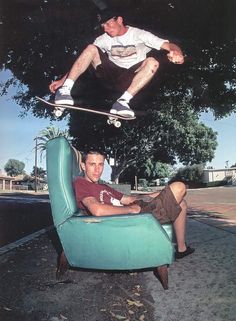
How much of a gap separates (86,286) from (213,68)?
4.08m

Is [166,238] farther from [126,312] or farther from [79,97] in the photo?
[79,97]

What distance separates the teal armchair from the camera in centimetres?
289

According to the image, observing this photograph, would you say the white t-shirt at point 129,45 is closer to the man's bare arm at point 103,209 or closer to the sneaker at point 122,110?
the sneaker at point 122,110

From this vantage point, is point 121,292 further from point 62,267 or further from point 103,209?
point 103,209

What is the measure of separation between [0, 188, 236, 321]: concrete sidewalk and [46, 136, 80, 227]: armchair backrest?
69 centimetres

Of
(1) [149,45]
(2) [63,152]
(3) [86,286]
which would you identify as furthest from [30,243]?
(1) [149,45]

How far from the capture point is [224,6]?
4.47m

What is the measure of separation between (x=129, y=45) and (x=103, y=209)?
153 cm

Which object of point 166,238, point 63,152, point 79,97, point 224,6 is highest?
point 224,6

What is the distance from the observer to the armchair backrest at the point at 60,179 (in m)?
3.11

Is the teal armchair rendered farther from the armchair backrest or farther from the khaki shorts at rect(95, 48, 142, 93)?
the khaki shorts at rect(95, 48, 142, 93)

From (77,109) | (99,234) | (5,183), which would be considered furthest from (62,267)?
(5,183)

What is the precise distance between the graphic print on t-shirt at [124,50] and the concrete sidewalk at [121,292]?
2.21 metres

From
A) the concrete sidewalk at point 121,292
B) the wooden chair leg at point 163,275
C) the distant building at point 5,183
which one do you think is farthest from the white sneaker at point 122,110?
the distant building at point 5,183
